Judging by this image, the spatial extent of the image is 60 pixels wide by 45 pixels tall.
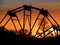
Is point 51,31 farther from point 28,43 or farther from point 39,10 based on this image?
point 28,43

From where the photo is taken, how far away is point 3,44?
76.5 feet

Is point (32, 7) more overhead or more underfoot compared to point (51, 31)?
more overhead

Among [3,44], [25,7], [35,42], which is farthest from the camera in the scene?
[25,7]

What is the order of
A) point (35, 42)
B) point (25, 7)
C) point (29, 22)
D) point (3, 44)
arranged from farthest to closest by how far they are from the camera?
point (29, 22) → point (25, 7) → point (35, 42) → point (3, 44)

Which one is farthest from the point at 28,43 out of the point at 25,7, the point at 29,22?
the point at 29,22

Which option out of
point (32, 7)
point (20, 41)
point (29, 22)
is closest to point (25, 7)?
point (32, 7)

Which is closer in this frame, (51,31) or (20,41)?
(20,41)

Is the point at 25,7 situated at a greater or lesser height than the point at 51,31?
greater

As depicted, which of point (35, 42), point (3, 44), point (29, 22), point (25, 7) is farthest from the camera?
point (29, 22)

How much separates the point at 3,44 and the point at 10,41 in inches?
43.3

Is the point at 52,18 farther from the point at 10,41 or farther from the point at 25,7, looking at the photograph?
the point at 10,41

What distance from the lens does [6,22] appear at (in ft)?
125

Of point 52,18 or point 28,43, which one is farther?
point 52,18

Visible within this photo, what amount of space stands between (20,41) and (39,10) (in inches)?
389
